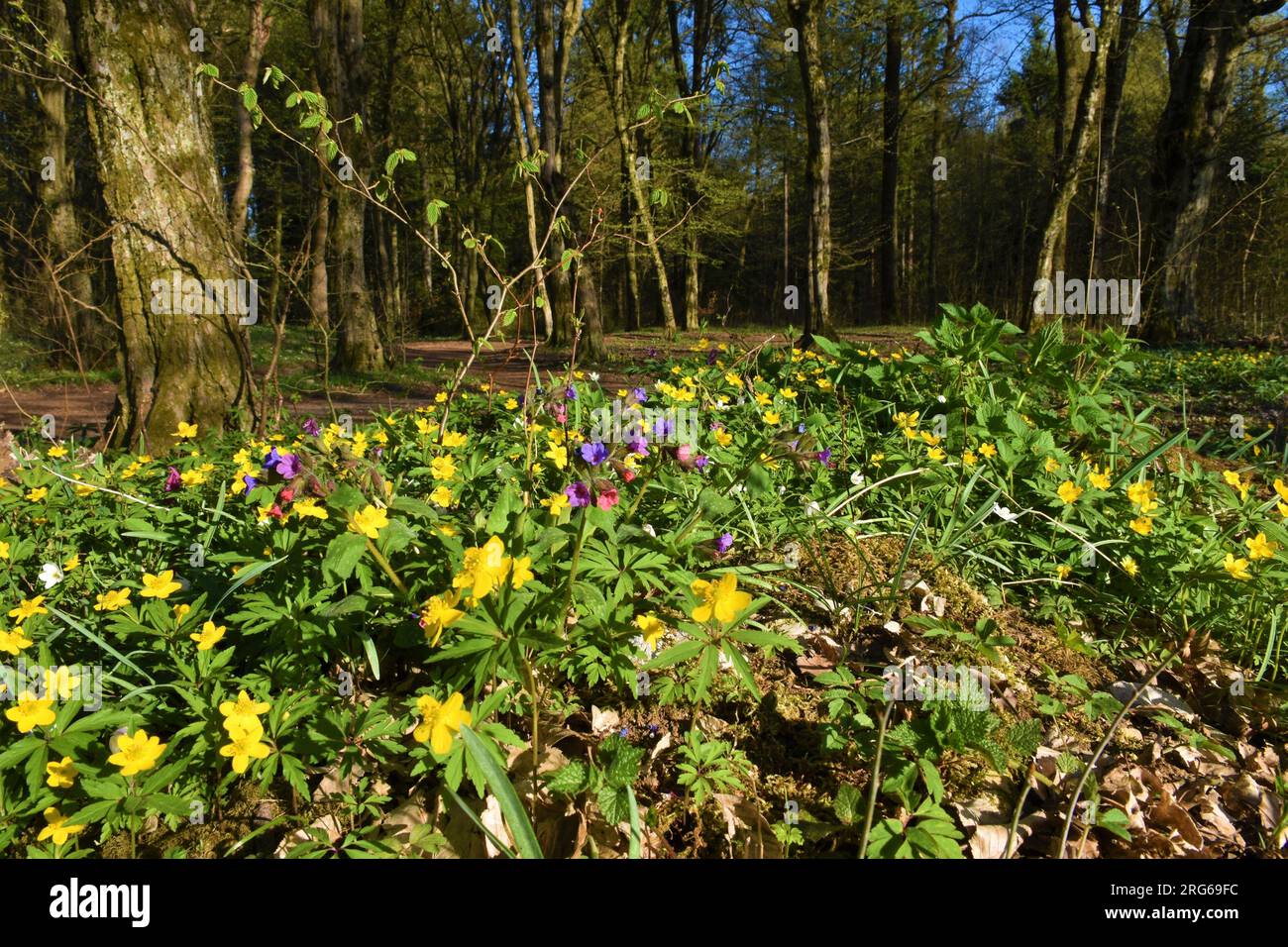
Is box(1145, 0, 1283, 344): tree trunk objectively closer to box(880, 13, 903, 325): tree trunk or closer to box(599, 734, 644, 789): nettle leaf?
box(880, 13, 903, 325): tree trunk

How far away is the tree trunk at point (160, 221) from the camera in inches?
149

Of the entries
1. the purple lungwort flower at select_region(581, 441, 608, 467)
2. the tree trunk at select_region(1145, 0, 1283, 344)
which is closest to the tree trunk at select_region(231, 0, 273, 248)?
the purple lungwort flower at select_region(581, 441, 608, 467)

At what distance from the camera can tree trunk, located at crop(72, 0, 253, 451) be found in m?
3.79

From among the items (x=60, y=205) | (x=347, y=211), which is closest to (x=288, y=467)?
(x=347, y=211)

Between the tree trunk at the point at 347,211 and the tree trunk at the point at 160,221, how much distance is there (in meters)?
4.82

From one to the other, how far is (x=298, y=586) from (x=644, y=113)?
7.27 ft

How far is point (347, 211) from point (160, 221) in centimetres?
596

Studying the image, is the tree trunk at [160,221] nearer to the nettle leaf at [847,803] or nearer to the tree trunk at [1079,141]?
the nettle leaf at [847,803]

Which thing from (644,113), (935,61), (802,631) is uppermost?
(935,61)

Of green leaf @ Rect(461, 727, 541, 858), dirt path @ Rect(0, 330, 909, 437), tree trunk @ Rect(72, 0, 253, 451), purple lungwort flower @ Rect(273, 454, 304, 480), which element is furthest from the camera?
dirt path @ Rect(0, 330, 909, 437)

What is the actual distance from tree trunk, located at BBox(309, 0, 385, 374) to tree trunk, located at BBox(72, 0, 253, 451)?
4.82 meters

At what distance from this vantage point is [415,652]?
71.6 inches
